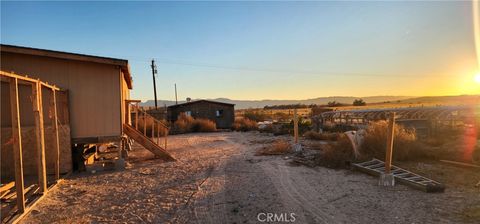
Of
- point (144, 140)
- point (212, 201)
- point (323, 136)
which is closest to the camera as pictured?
point (212, 201)

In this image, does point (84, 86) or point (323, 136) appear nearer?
point (84, 86)

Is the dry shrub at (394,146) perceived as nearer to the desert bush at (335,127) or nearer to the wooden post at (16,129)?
the wooden post at (16,129)

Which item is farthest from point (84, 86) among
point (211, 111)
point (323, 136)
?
point (211, 111)

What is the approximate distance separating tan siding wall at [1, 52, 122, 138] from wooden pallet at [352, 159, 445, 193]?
805 centimetres

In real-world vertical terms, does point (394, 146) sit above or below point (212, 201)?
above

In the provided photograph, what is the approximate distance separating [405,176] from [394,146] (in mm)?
2708

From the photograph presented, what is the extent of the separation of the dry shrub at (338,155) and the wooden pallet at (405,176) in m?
0.57

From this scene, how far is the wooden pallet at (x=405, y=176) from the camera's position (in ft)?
21.4

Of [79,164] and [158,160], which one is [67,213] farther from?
[158,160]

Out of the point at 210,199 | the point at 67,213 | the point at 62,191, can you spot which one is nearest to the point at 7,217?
the point at 67,213

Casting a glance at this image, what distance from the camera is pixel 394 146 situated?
10.1 metres

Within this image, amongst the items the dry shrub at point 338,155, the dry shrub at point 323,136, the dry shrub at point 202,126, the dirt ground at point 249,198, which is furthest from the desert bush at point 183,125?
the dry shrub at point 338,155

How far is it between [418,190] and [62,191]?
8.36 m

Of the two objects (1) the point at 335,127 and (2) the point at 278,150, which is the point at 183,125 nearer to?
(1) the point at 335,127
